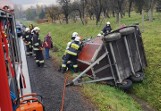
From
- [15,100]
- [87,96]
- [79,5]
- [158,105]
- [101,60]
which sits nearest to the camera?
[15,100]

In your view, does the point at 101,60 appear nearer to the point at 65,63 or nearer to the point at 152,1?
the point at 65,63

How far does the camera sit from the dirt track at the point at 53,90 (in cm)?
728

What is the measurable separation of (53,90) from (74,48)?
2594 millimetres

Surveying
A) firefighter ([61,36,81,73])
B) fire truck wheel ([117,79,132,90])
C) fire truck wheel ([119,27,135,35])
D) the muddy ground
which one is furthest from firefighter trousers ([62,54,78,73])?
fire truck wheel ([119,27,135,35])

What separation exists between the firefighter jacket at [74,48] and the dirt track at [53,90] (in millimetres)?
993

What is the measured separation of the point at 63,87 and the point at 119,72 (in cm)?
213

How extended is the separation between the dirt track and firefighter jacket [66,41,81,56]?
993mm

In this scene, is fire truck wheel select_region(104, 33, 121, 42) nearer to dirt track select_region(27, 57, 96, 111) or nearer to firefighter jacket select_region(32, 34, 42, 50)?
dirt track select_region(27, 57, 96, 111)

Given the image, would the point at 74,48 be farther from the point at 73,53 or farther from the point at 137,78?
the point at 137,78

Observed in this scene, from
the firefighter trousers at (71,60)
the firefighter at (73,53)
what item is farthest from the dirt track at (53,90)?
the firefighter at (73,53)

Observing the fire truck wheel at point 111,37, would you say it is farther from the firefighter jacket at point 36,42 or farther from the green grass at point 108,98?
the firefighter jacket at point 36,42

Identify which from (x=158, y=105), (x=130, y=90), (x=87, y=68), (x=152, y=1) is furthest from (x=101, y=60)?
(x=152, y=1)

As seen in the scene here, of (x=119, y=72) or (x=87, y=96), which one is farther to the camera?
(x=119, y=72)

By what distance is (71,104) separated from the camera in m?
7.39
